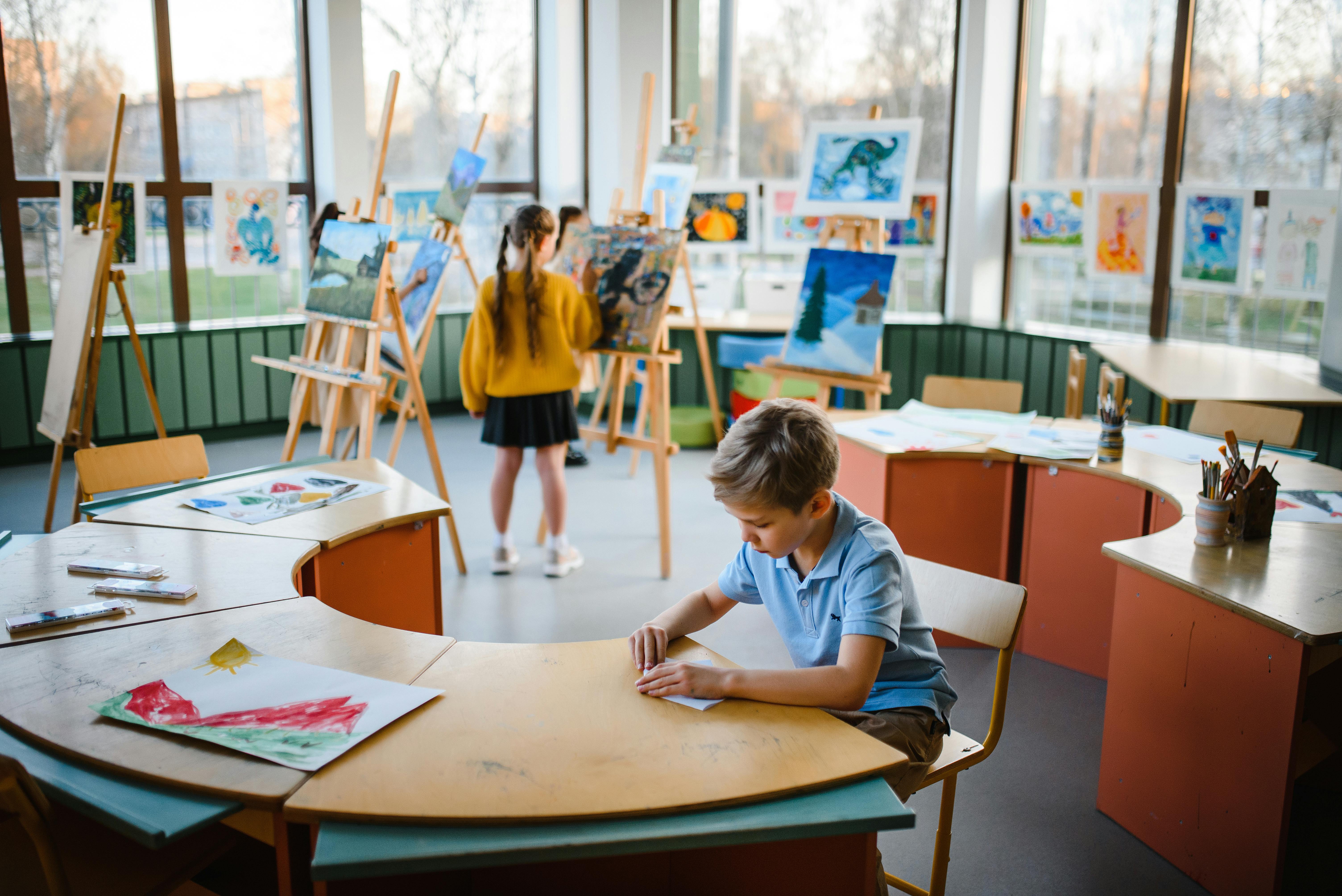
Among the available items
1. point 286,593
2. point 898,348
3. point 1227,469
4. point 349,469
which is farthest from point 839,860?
point 898,348

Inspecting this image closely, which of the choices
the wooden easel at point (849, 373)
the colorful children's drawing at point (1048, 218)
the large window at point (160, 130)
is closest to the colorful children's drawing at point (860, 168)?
the wooden easel at point (849, 373)

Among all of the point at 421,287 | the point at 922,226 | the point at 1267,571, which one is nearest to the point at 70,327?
the point at 421,287

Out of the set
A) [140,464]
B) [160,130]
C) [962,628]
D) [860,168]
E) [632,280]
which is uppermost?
[160,130]

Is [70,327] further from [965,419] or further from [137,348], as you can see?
[965,419]

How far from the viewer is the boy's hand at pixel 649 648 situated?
187cm

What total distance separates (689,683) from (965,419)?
2.73m

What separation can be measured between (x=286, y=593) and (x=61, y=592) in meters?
0.47

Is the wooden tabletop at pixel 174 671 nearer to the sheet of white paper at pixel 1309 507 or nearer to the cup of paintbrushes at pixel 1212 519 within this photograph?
the cup of paintbrushes at pixel 1212 519

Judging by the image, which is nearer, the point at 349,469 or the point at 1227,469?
the point at 1227,469

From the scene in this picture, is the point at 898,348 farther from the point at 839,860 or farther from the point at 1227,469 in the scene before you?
the point at 839,860

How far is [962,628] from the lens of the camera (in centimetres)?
214

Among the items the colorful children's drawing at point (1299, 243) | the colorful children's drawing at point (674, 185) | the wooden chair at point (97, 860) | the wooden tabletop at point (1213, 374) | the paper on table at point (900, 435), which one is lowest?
the wooden chair at point (97, 860)

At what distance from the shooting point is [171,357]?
21.1 feet

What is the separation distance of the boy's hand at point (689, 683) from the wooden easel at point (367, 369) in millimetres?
2345
